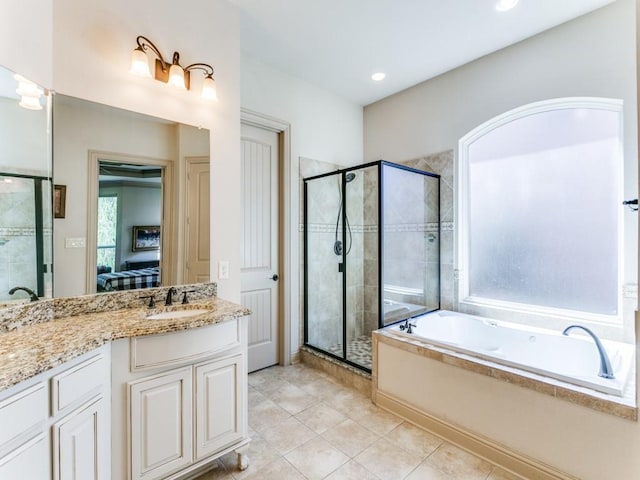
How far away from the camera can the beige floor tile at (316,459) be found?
1646mm

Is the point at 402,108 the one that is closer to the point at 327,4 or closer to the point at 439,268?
the point at 327,4

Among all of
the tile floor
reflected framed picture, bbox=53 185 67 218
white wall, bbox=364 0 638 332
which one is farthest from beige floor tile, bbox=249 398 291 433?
white wall, bbox=364 0 638 332

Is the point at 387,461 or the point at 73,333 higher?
the point at 73,333

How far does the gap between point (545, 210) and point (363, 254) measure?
1.65 m

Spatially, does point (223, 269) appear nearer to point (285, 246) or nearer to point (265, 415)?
point (285, 246)

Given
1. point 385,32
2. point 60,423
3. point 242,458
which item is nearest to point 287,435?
point 242,458

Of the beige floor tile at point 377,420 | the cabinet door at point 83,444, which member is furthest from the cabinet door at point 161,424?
the beige floor tile at point 377,420

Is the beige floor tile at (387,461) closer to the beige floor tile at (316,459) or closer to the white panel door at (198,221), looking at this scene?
the beige floor tile at (316,459)

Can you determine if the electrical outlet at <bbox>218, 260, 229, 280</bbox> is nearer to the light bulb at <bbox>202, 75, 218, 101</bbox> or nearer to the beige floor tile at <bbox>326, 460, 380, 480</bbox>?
the light bulb at <bbox>202, 75, 218, 101</bbox>

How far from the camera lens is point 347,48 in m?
2.61

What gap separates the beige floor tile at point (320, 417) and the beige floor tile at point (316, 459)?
155 mm

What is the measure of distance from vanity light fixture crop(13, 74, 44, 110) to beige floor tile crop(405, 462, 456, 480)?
8.93 feet

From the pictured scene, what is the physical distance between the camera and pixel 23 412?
0.93m

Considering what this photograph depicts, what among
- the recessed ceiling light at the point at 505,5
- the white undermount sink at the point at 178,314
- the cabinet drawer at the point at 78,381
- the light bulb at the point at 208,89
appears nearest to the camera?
the cabinet drawer at the point at 78,381
